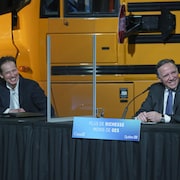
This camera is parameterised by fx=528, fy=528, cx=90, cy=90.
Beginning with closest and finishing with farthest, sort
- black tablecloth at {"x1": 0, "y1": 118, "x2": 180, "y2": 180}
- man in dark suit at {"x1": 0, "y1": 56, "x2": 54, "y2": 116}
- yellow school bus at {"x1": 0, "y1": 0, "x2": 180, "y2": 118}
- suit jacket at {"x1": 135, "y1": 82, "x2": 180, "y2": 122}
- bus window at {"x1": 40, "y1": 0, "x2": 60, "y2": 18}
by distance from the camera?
black tablecloth at {"x1": 0, "y1": 118, "x2": 180, "y2": 180}
suit jacket at {"x1": 135, "y1": 82, "x2": 180, "y2": 122}
man in dark suit at {"x1": 0, "y1": 56, "x2": 54, "y2": 116}
yellow school bus at {"x1": 0, "y1": 0, "x2": 180, "y2": 118}
bus window at {"x1": 40, "y1": 0, "x2": 60, "y2": 18}

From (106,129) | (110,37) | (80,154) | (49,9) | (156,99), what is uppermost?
(49,9)

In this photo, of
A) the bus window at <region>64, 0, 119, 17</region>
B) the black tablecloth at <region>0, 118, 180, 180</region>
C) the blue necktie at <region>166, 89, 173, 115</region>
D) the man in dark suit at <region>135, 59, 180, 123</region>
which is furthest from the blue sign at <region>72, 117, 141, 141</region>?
the bus window at <region>64, 0, 119, 17</region>

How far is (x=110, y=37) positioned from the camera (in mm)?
4926

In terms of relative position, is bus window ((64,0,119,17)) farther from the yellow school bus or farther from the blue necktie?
the blue necktie

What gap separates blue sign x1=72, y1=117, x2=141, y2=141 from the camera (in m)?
3.06

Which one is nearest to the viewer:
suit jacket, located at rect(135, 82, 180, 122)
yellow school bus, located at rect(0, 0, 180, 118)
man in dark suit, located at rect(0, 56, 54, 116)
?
suit jacket, located at rect(135, 82, 180, 122)

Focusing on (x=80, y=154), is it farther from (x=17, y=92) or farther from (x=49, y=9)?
(x=49, y=9)

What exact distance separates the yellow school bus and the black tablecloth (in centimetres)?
147

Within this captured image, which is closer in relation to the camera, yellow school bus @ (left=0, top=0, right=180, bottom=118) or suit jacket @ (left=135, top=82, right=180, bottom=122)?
suit jacket @ (left=135, top=82, right=180, bottom=122)

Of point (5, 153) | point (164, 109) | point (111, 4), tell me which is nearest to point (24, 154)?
point (5, 153)

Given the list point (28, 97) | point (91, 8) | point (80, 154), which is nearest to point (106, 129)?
point (80, 154)

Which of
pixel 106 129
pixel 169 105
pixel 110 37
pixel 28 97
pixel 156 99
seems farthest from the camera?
pixel 110 37

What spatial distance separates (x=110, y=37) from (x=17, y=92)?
3.61 ft

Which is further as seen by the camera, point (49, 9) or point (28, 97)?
point (49, 9)
